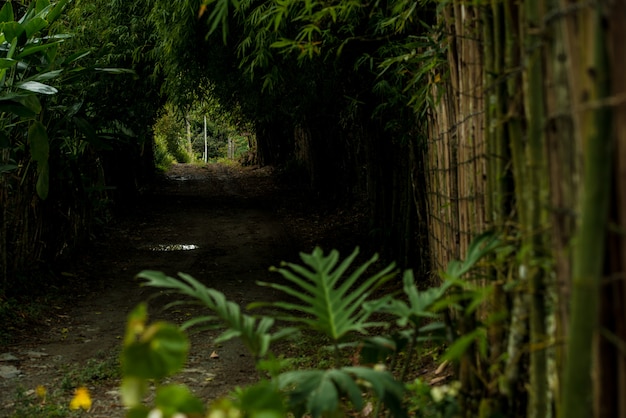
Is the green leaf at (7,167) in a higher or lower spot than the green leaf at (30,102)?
lower

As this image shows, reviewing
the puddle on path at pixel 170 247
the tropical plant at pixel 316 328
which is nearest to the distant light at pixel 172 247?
the puddle on path at pixel 170 247

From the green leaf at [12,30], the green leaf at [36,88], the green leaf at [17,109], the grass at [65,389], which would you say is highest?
the green leaf at [12,30]

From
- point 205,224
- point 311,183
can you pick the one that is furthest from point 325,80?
point 311,183

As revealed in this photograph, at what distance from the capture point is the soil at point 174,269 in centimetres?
495

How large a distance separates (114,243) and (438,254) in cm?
653

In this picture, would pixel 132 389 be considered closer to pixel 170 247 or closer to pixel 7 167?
pixel 7 167

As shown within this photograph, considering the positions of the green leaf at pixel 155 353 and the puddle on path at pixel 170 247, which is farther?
the puddle on path at pixel 170 247

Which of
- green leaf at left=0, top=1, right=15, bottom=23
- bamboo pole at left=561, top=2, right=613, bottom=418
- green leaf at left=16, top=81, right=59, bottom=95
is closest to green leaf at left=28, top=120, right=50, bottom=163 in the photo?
green leaf at left=16, top=81, right=59, bottom=95

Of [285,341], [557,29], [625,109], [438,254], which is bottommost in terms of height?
[285,341]

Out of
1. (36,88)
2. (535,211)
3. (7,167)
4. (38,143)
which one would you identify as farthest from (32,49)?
(535,211)

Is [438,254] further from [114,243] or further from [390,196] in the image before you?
[114,243]

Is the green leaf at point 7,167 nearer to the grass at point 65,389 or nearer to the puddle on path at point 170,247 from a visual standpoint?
the grass at point 65,389

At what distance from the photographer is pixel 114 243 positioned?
10.4 metres

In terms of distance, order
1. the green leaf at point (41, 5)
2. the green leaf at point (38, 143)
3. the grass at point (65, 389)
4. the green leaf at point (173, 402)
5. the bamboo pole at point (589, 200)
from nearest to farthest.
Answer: the bamboo pole at point (589, 200) → the green leaf at point (173, 402) → the grass at point (65, 389) → the green leaf at point (38, 143) → the green leaf at point (41, 5)
